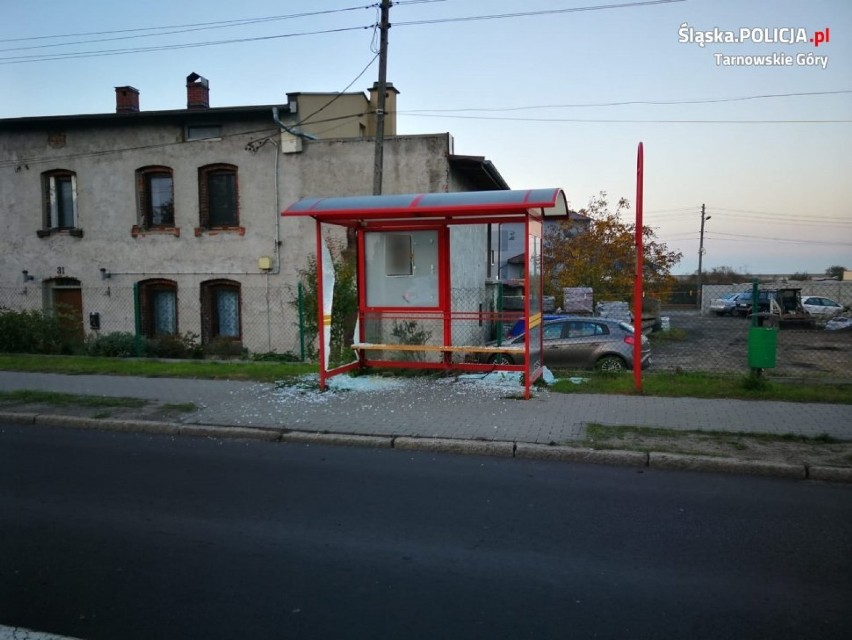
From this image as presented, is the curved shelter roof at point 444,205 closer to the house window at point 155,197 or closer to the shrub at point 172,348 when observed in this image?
the shrub at point 172,348

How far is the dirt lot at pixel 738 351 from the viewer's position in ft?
56.6

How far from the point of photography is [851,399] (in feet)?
29.7

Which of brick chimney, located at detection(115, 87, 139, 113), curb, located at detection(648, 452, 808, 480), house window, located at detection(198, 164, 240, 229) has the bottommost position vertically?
curb, located at detection(648, 452, 808, 480)

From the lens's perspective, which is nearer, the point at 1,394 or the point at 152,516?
the point at 152,516

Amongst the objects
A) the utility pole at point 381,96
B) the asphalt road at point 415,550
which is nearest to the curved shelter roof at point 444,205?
the asphalt road at point 415,550

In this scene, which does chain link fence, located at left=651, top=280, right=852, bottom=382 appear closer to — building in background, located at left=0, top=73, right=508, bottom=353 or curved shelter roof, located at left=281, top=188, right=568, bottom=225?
curved shelter roof, located at left=281, top=188, right=568, bottom=225

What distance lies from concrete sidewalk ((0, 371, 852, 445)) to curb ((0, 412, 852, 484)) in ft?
0.56

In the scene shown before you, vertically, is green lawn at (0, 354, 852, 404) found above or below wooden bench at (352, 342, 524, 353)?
below

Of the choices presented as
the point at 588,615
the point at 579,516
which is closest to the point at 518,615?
the point at 588,615

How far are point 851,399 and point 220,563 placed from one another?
8448mm

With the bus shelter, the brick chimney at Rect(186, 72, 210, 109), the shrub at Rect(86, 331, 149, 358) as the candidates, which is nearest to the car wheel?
the bus shelter

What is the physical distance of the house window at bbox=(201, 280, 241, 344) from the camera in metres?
19.7

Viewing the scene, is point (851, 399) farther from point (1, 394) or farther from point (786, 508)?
point (1, 394)

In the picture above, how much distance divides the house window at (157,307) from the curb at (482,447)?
11398mm
